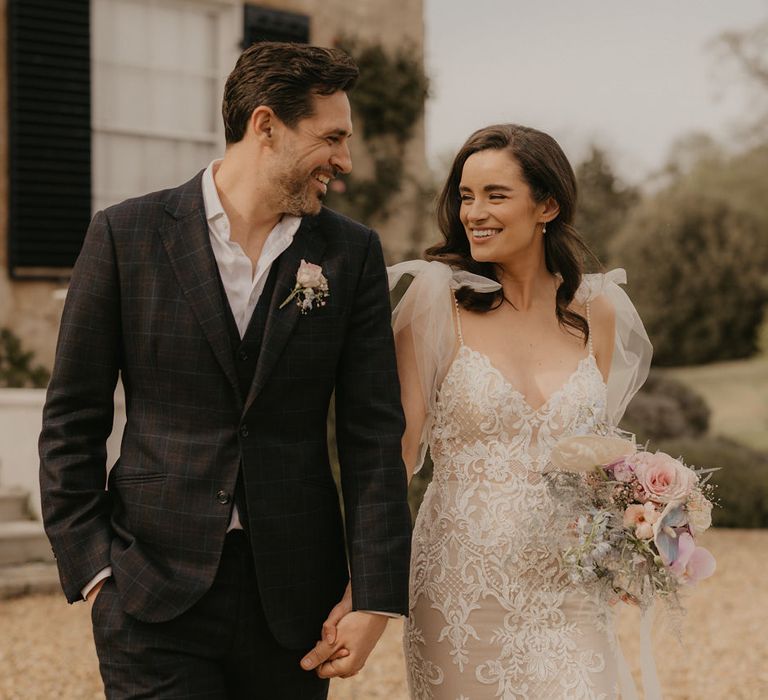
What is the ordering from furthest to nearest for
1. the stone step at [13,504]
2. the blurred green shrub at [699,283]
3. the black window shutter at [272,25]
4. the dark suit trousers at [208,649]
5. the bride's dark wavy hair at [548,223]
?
the blurred green shrub at [699,283]
the black window shutter at [272,25]
the stone step at [13,504]
the bride's dark wavy hair at [548,223]
the dark suit trousers at [208,649]

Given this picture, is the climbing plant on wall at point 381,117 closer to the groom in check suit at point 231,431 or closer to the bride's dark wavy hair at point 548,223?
the bride's dark wavy hair at point 548,223

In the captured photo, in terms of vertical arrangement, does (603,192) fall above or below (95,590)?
below

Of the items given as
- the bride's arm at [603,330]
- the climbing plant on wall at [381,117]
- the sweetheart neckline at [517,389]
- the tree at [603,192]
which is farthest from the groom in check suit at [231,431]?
the tree at [603,192]

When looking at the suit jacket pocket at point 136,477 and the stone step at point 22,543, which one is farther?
the stone step at point 22,543

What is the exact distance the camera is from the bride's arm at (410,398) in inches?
132

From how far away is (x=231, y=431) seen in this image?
2.69m

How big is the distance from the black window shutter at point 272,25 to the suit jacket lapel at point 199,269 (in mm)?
Answer: 6984

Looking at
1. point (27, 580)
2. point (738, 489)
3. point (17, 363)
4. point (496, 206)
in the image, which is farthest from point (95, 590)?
point (738, 489)

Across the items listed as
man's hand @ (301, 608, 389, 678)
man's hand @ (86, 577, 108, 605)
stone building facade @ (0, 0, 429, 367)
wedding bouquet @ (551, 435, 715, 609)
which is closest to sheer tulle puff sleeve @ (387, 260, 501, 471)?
wedding bouquet @ (551, 435, 715, 609)

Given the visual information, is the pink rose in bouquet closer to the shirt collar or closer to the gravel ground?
the shirt collar

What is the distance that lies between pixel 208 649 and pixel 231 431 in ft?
Result: 1.70

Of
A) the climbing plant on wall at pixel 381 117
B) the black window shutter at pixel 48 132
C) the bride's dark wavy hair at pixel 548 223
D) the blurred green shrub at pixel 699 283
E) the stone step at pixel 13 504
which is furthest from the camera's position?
the blurred green shrub at pixel 699 283

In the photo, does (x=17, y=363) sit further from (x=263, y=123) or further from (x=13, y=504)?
(x=263, y=123)

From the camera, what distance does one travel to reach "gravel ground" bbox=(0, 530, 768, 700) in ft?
19.0
